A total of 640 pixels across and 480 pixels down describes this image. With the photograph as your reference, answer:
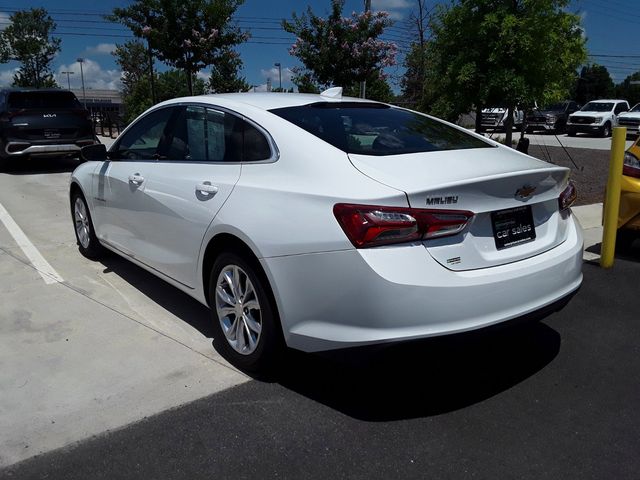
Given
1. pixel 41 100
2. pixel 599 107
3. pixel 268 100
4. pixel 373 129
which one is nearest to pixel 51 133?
pixel 41 100

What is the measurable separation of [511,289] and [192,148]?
7.47ft

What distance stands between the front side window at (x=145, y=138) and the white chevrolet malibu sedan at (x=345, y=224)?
0.23 metres

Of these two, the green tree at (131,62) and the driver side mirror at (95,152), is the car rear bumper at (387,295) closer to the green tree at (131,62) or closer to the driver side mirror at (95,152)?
the driver side mirror at (95,152)

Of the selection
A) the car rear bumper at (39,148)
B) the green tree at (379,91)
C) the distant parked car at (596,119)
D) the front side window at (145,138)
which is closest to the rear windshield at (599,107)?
the distant parked car at (596,119)

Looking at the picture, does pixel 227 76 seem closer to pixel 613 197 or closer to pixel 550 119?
pixel 550 119

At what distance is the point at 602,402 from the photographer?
326 centimetres

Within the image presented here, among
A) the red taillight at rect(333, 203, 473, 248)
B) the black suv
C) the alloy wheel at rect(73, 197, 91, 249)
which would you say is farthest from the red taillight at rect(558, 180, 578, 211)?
the black suv

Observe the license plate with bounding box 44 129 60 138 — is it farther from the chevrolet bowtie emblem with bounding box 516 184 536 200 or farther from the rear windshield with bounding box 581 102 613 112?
the rear windshield with bounding box 581 102 613 112

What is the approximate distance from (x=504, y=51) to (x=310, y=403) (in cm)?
835

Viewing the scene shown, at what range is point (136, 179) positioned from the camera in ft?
14.5

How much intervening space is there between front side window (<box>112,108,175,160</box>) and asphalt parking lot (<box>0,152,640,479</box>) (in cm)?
119

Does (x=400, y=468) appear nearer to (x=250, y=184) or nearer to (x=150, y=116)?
(x=250, y=184)

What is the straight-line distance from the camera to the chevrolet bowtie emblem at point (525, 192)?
313 centimetres

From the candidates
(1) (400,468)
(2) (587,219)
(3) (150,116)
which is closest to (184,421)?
(1) (400,468)
